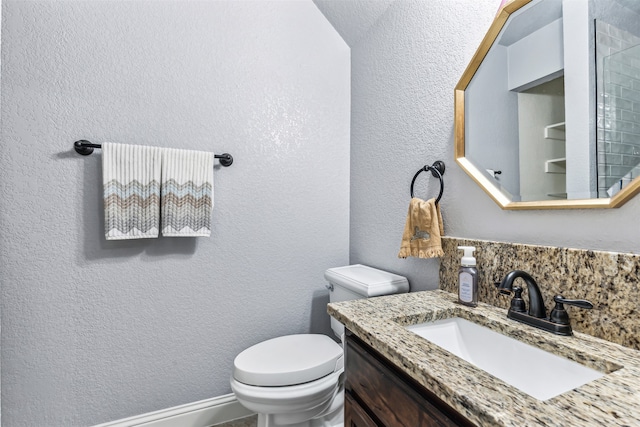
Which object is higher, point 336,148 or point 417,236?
point 336,148

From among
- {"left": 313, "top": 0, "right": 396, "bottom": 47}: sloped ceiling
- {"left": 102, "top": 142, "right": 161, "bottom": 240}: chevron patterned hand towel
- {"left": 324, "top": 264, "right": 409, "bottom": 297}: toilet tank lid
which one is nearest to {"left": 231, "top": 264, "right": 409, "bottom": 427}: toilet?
{"left": 324, "top": 264, "right": 409, "bottom": 297}: toilet tank lid

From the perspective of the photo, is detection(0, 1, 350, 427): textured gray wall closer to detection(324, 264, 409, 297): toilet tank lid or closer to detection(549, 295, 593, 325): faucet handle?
detection(324, 264, 409, 297): toilet tank lid

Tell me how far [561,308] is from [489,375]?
13.5 inches

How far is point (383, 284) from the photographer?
1263 millimetres

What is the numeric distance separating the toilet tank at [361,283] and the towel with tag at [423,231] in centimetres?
17

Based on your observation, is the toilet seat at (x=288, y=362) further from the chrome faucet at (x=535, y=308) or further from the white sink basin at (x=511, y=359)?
the chrome faucet at (x=535, y=308)

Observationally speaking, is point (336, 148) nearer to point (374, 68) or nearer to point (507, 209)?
point (374, 68)

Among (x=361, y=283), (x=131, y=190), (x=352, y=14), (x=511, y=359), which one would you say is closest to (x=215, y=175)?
(x=131, y=190)

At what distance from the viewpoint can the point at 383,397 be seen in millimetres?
681

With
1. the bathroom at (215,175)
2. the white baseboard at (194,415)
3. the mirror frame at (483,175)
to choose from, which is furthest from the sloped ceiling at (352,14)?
the white baseboard at (194,415)

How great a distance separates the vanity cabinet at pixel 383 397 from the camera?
548 mm

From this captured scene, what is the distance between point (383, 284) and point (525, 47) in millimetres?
927

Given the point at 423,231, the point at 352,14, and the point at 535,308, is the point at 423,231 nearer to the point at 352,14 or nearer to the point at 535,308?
the point at 535,308

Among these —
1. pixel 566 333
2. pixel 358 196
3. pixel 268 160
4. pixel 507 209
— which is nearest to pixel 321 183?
pixel 358 196
